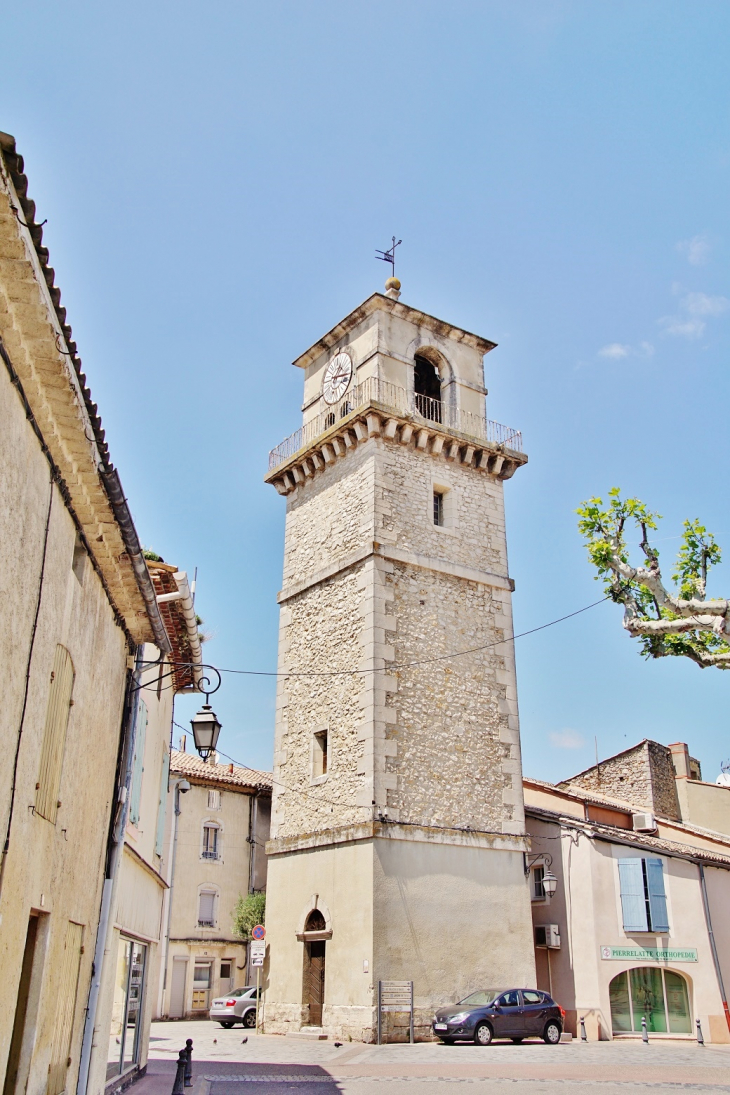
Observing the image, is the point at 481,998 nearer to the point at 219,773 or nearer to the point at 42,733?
the point at 42,733

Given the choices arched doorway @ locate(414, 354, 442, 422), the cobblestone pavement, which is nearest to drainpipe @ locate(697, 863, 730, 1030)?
the cobblestone pavement

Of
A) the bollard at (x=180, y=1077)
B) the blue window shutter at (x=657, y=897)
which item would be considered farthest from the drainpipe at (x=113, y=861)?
the blue window shutter at (x=657, y=897)

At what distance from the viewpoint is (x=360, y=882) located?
19484mm

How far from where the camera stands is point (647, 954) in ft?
74.1

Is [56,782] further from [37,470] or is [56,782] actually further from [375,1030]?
[375,1030]

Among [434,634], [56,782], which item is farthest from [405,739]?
[56,782]

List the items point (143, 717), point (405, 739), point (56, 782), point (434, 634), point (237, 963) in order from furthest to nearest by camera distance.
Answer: point (237, 963), point (434, 634), point (405, 739), point (143, 717), point (56, 782)

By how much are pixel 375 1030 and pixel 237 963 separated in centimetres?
1488

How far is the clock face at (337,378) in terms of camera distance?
2622cm

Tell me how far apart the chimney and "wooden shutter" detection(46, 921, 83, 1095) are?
31028 millimetres

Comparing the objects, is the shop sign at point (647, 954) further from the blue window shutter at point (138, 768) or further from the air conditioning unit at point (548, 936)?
the blue window shutter at point (138, 768)

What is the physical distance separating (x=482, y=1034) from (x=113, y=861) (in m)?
11.3

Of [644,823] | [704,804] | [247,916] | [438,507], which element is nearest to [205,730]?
[438,507]

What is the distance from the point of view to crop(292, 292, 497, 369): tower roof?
25.6 m
